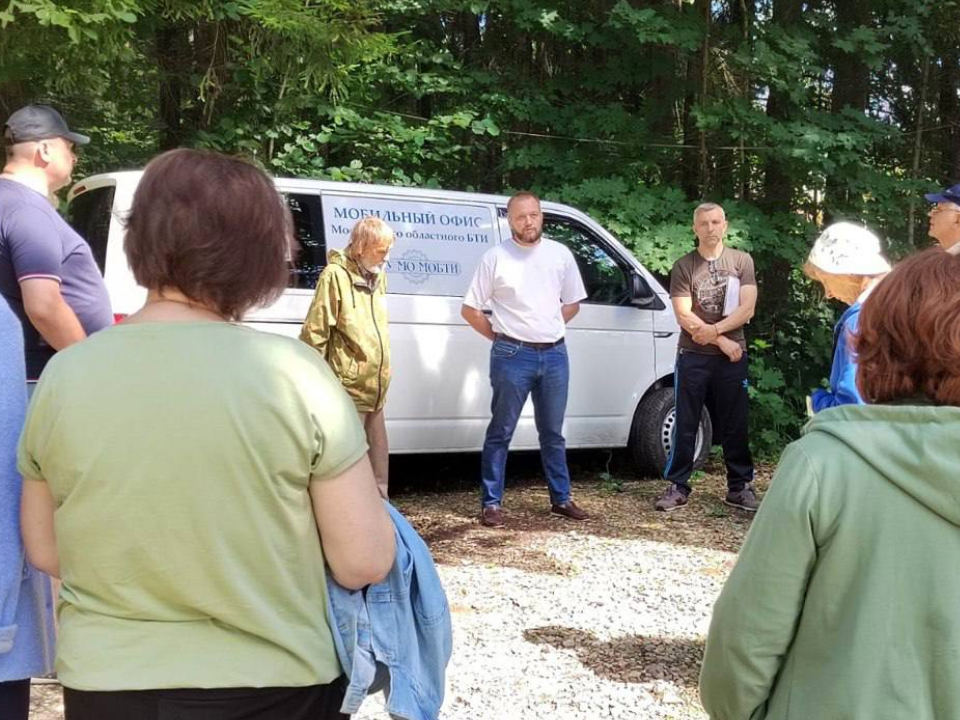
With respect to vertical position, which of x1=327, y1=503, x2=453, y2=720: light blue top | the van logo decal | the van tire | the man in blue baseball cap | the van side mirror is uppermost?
the man in blue baseball cap

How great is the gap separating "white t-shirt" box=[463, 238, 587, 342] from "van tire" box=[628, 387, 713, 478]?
1660mm

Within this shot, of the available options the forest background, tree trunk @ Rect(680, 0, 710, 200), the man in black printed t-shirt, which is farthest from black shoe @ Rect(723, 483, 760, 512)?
tree trunk @ Rect(680, 0, 710, 200)

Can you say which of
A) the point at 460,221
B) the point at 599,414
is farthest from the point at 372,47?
the point at 599,414

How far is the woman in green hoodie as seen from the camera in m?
5.68

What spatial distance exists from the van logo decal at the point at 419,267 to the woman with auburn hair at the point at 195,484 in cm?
491

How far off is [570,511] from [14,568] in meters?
4.75

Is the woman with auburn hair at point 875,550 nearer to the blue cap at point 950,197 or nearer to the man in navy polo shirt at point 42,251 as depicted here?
the man in navy polo shirt at point 42,251

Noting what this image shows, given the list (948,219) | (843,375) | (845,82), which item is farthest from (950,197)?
(845,82)

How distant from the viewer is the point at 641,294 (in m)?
7.27

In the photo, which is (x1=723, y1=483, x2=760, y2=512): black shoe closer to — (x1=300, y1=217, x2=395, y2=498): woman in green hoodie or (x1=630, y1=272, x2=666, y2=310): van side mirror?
(x1=630, y1=272, x2=666, y2=310): van side mirror

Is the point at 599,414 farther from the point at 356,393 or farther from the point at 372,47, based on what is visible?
the point at 372,47

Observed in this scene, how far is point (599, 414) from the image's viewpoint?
7.26m

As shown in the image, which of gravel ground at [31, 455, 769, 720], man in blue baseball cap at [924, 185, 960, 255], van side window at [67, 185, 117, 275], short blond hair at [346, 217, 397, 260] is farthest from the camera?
van side window at [67, 185, 117, 275]

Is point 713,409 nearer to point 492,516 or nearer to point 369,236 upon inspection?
point 492,516
